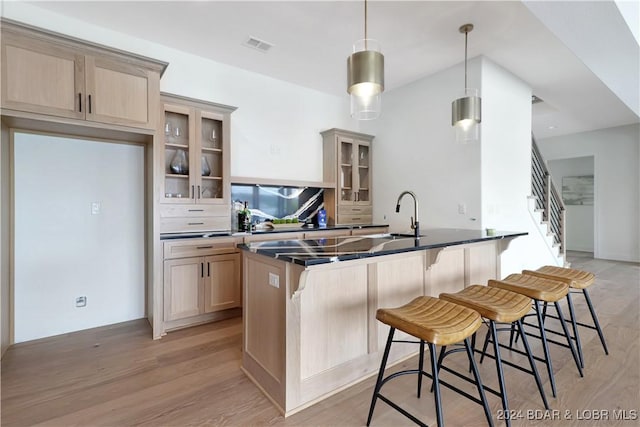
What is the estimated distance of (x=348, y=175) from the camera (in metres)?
4.94

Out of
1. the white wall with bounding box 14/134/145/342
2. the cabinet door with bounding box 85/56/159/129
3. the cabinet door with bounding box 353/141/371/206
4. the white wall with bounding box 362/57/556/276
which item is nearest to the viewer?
the cabinet door with bounding box 85/56/159/129

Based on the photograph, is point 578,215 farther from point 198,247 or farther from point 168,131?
point 168,131

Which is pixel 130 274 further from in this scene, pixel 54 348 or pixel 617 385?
pixel 617 385

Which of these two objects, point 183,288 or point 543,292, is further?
point 183,288

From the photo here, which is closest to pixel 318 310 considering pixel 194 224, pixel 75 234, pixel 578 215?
pixel 194 224

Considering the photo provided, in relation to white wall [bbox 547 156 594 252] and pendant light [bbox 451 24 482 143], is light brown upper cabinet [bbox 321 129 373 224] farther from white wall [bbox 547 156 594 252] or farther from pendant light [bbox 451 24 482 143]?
white wall [bbox 547 156 594 252]

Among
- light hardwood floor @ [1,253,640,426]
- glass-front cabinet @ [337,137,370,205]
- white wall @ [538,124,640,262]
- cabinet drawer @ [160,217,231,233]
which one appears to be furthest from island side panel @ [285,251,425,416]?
white wall @ [538,124,640,262]

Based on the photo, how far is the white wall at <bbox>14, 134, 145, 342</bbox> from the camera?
2.71 metres

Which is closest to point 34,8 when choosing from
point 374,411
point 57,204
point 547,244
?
point 57,204

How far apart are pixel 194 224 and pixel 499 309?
9.49 ft

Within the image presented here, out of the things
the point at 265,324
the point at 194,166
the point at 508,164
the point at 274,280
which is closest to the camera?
the point at 274,280

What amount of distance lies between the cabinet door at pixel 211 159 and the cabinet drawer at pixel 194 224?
20 cm

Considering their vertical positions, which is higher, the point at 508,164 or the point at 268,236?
the point at 508,164

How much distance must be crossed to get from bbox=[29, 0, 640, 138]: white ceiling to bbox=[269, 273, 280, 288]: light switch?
2426 mm
